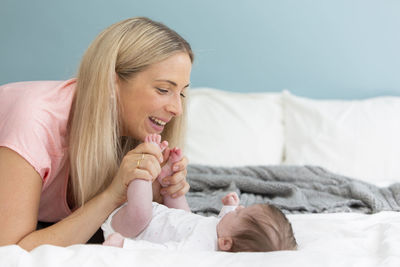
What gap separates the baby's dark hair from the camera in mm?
1099

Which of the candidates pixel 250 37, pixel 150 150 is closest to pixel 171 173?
pixel 150 150

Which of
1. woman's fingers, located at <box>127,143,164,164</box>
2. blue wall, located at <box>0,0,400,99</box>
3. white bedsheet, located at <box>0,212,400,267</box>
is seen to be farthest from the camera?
blue wall, located at <box>0,0,400,99</box>

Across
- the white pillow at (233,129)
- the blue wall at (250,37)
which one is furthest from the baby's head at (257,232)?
the blue wall at (250,37)

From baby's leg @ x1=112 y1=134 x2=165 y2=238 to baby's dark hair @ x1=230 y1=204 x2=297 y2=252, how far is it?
0.73ft

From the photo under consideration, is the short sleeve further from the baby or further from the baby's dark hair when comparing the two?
the baby's dark hair

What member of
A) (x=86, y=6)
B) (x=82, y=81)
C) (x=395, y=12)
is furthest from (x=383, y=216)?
(x=86, y=6)

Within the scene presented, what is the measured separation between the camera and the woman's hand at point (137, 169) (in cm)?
117

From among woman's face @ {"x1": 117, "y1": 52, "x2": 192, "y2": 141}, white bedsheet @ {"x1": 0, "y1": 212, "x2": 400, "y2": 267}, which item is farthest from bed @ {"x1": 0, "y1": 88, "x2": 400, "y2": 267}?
woman's face @ {"x1": 117, "y1": 52, "x2": 192, "y2": 141}

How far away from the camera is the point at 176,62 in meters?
1.33

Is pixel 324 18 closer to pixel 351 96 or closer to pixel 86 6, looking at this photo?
pixel 351 96

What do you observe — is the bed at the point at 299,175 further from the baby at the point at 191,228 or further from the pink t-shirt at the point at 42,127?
the pink t-shirt at the point at 42,127

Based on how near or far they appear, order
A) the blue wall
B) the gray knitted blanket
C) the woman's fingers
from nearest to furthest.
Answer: the woman's fingers → the gray knitted blanket → the blue wall

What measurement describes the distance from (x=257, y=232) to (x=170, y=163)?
40cm

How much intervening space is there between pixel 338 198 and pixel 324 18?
126 centimetres
